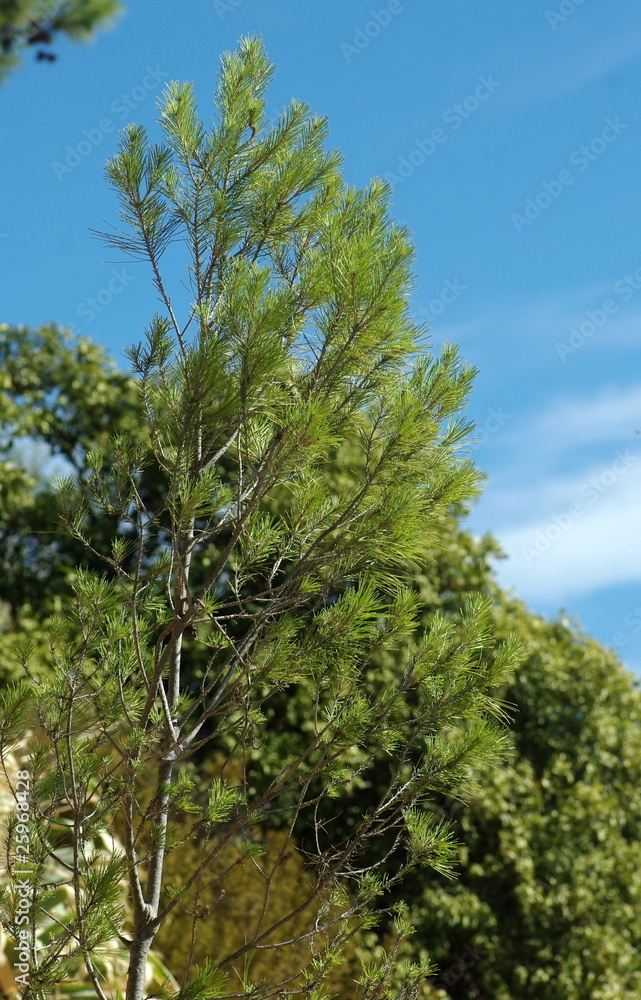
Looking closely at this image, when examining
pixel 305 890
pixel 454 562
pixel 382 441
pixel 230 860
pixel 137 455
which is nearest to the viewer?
pixel 382 441

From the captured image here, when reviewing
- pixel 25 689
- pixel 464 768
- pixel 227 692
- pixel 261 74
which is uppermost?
pixel 261 74

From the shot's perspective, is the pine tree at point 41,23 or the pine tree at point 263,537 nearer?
the pine tree at point 41,23

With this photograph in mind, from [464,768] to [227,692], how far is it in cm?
73

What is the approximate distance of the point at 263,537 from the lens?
2773mm

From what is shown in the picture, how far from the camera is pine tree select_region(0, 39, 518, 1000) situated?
238 centimetres

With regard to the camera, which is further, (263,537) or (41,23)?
(263,537)

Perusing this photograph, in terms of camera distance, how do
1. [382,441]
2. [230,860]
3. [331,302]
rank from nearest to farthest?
[331,302] → [382,441] → [230,860]

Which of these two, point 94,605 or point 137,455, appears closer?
point 94,605

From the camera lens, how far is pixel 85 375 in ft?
28.0

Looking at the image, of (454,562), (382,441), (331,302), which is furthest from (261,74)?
(454,562)

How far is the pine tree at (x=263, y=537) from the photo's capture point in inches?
93.7

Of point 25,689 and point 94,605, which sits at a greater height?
point 94,605

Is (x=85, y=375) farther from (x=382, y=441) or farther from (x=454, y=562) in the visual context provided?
(x=382, y=441)

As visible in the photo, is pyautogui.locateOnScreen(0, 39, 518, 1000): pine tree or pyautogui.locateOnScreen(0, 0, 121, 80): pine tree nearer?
pyautogui.locateOnScreen(0, 0, 121, 80): pine tree
